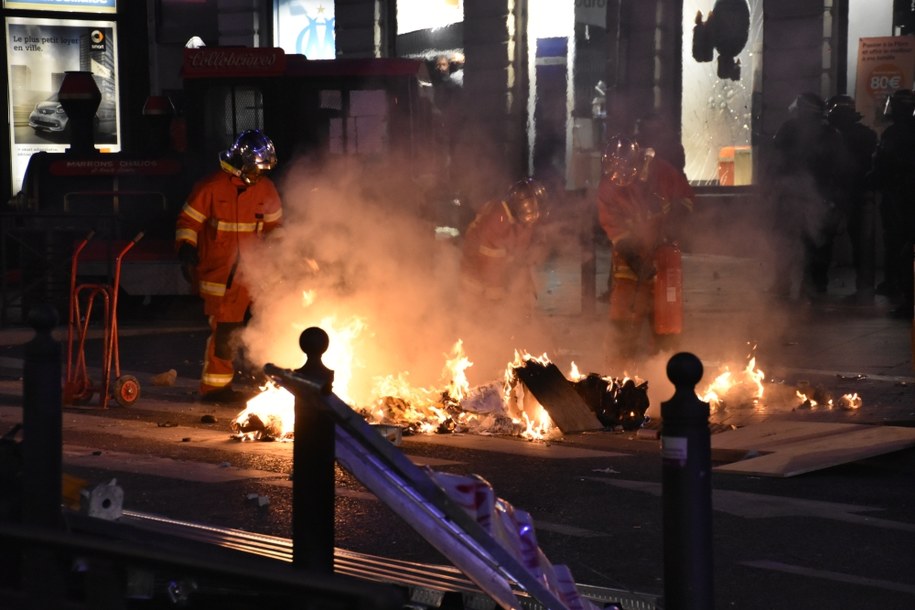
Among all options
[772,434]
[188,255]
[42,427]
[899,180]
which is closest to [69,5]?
[899,180]

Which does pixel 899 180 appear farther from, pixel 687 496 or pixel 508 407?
pixel 687 496

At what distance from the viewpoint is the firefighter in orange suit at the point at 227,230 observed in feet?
29.6

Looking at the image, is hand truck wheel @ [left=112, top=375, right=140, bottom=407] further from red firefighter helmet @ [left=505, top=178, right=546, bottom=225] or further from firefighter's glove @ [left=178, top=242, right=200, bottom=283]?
red firefighter helmet @ [left=505, top=178, right=546, bottom=225]

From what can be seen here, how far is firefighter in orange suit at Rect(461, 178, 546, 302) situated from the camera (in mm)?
9531

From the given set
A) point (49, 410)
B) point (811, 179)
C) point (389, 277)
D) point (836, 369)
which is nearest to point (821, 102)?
point (811, 179)

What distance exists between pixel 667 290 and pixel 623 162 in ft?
3.15

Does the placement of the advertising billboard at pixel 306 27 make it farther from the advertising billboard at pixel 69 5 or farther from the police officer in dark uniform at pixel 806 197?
the police officer in dark uniform at pixel 806 197

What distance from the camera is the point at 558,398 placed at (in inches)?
312

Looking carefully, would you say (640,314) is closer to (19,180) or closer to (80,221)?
(80,221)

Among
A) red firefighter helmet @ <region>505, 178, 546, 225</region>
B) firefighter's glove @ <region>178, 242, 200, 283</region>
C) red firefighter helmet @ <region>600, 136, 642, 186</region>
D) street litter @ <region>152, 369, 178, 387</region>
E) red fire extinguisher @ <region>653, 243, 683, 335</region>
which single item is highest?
red firefighter helmet @ <region>600, 136, 642, 186</region>

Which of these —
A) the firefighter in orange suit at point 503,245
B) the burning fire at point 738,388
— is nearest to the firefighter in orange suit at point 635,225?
the firefighter in orange suit at point 503,245

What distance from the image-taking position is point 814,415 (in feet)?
27.1

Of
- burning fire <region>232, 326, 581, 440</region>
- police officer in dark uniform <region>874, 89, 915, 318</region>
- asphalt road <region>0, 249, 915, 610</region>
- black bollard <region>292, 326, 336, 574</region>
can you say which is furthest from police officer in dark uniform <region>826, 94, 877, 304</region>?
black bollard <region>292, 326, 336, 574</region>

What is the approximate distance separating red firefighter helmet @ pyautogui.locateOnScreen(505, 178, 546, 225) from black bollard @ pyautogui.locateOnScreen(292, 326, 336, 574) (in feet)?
19.0
